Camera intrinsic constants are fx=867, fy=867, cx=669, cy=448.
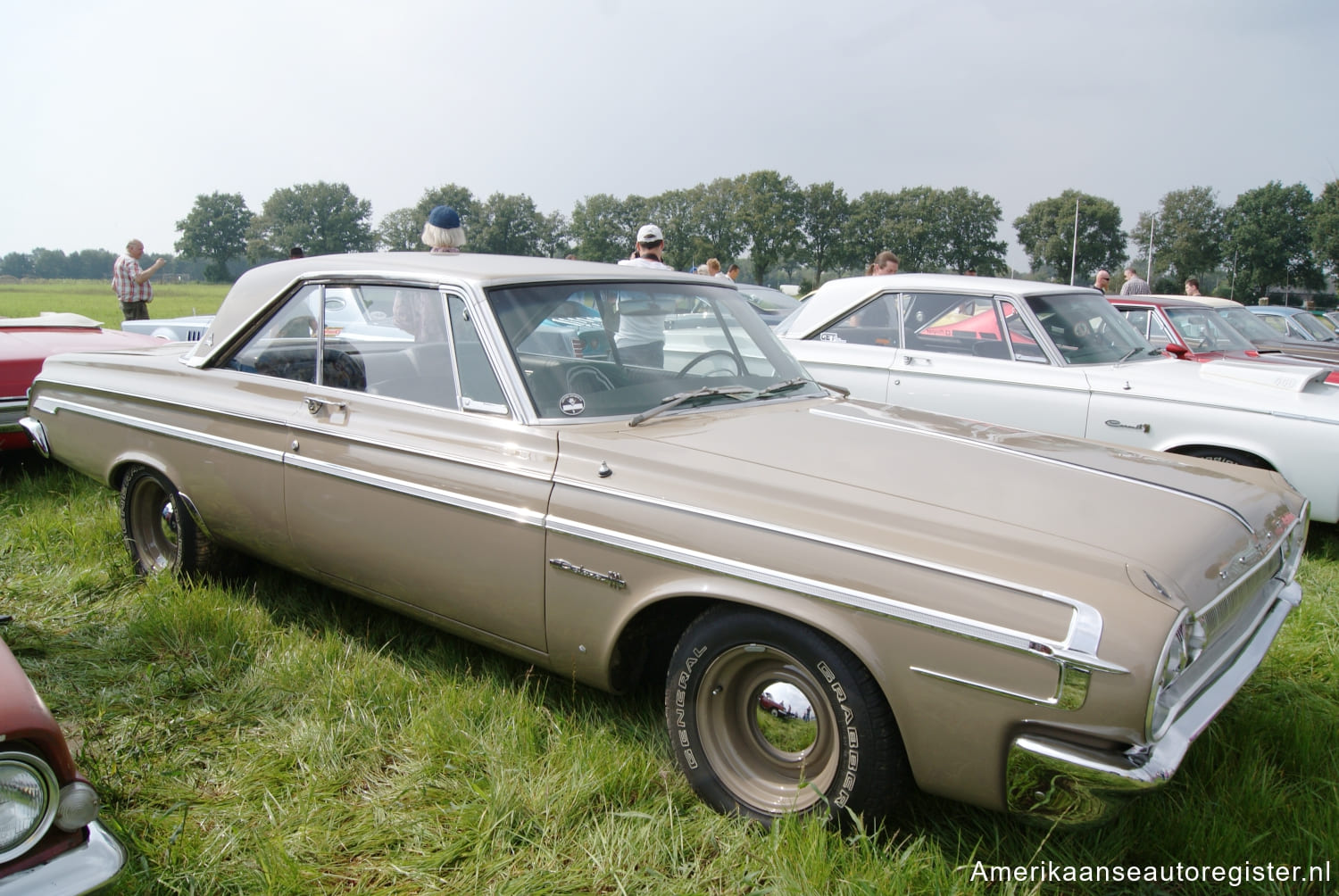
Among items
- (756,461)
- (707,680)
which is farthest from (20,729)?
(756,461)

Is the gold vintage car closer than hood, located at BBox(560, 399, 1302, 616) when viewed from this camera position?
Yes

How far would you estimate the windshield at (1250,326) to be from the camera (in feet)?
30.5

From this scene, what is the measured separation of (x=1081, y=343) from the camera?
5.29m

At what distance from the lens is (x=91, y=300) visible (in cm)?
3250

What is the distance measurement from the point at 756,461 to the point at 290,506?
1.76 m

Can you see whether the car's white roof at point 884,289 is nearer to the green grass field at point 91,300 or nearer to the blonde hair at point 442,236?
the blonde hair at point 442,236

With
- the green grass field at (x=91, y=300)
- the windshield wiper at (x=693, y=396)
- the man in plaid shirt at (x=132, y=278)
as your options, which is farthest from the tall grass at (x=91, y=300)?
the windshield wiper at (x=693, y=396)

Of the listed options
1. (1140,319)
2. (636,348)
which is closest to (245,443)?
(636,348)

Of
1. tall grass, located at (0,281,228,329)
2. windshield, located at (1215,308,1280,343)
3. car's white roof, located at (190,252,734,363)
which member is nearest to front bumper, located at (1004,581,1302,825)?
car's white roof, located at (190,252,734,363)

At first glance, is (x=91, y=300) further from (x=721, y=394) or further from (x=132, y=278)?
(x=721, y=394)

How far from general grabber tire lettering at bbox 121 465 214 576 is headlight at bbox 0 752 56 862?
6.89ft

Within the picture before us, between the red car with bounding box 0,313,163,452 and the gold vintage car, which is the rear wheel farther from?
the red car with bounding box 0,313,163,452

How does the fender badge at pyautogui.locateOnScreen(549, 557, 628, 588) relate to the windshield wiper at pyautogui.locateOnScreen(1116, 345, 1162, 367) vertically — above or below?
below

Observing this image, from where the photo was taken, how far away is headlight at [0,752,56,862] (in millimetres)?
1576
